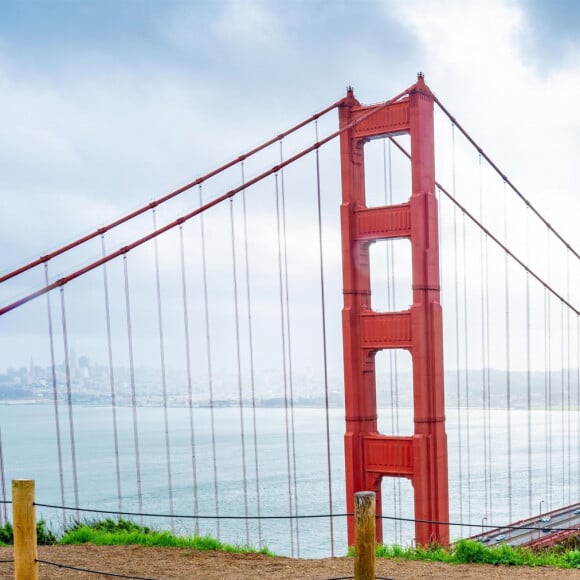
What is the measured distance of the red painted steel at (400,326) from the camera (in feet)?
51.0

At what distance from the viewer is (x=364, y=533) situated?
18.6ft

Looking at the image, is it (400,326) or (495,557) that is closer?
(495,557)

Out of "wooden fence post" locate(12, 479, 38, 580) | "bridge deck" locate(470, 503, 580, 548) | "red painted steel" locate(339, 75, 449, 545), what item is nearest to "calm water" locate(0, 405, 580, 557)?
"bridge deck" locate(470, 503, 580, 548)

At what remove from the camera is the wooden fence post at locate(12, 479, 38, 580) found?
609 cm

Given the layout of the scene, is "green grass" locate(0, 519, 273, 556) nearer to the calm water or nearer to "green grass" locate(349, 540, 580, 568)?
"green grass" locate(349, 540, 580, 568)

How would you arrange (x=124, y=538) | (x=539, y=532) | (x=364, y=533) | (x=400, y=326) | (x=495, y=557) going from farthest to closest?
(x=539, y=532) < (x=400, y=326) < (x=124, y=538) < (x=495, y=557) < (x=364, y=533)

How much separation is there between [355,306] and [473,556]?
24.8ft

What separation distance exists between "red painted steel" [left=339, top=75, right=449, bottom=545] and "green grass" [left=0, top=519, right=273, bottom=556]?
5.69m

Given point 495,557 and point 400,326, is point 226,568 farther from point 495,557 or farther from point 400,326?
point 400,326

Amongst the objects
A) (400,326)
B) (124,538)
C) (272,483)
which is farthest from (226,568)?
(272,483)

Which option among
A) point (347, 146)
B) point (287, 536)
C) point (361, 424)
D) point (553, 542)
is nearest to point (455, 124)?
point (347, 146)

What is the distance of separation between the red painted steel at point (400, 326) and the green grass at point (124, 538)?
18.7 feet

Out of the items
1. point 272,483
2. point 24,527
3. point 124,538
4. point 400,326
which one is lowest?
point 272,483

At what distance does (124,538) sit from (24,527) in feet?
13.5
